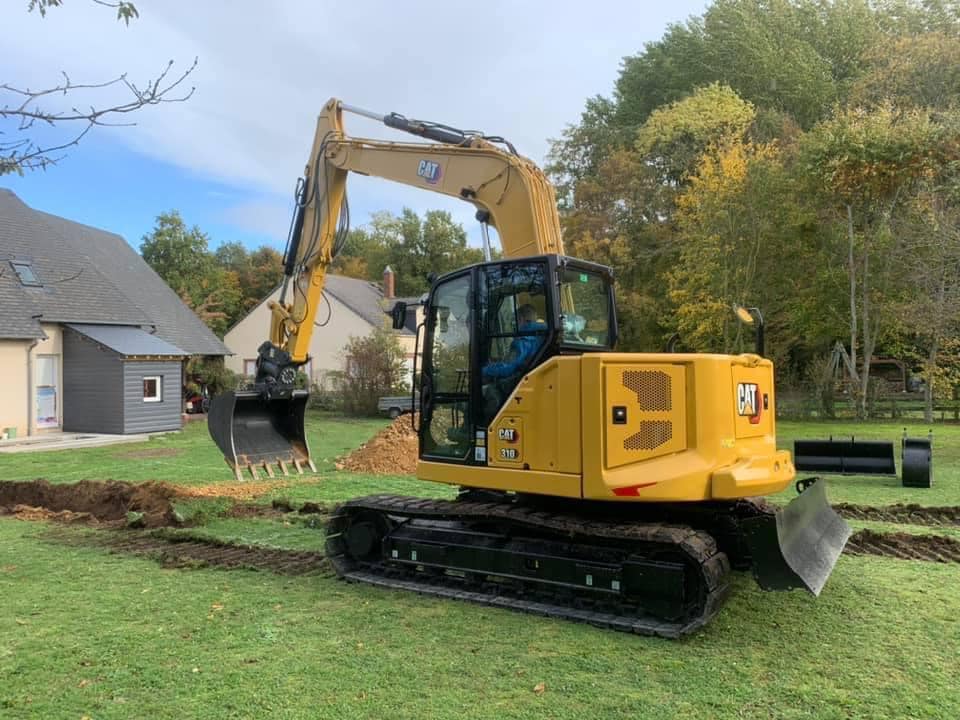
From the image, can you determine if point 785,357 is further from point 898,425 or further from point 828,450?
point 828,450

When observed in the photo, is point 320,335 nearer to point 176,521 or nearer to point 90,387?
point 90,387

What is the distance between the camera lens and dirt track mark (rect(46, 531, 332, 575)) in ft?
22.9

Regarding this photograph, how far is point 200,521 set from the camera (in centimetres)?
880

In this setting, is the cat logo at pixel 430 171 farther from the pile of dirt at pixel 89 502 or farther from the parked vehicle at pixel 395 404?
A: the parked vehicle at pixel 395 404

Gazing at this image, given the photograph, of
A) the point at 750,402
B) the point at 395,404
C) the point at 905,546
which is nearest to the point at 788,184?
the point at 395,404

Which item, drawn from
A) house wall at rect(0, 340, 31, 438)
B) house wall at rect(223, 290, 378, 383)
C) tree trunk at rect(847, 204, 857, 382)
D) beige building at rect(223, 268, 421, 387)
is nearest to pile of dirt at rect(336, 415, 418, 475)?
house wall at rect(0, 340, 31, 438)

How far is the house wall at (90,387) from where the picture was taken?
21.0m

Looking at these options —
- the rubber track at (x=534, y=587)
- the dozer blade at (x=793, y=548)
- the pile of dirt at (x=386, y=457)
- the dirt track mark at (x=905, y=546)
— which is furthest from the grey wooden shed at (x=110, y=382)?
the dozer blade at (x=793, y=548)

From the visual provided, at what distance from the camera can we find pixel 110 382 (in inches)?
830

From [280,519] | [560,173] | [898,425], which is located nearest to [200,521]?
[280,519]

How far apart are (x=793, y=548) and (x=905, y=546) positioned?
3.02 m

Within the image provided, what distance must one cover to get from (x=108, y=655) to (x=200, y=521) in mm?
4128

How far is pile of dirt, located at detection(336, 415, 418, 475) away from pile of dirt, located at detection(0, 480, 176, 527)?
373 cm

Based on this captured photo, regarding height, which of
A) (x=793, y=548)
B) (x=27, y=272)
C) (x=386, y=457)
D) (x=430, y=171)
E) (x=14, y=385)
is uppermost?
(x=27, y=272)
